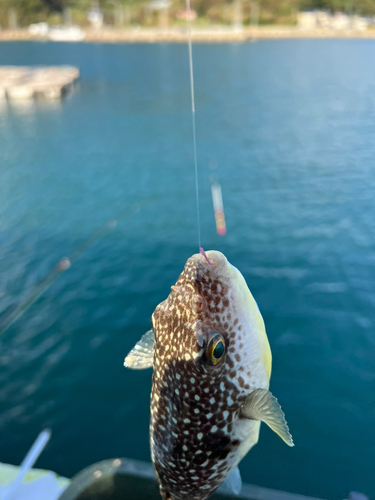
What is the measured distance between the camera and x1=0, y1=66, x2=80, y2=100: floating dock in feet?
121

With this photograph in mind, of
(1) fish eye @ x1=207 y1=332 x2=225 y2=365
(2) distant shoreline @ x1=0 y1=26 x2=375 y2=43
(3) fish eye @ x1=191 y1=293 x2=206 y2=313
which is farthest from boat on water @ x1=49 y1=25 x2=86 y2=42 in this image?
(1) fish eye @ x1=207 y1=332 x2=225 y2=365

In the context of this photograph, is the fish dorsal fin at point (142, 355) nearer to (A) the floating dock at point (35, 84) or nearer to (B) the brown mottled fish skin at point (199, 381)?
(B) the brown mottled fish skin at point (199, 381)

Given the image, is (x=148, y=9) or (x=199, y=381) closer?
(x=199, y=381)

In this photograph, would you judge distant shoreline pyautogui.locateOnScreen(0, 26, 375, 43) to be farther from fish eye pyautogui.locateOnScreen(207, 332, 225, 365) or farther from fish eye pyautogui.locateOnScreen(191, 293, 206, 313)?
fish eye pyautogui.locateOnScreen(207, 332, 225, 365)

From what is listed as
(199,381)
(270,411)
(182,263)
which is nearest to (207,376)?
(199,381)

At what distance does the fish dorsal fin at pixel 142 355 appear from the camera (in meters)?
2.31

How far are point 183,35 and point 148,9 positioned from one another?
17.7 metres

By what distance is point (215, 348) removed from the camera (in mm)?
1902

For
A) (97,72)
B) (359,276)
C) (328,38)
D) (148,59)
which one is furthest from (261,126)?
(328,38)

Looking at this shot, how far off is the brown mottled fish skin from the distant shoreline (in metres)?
101

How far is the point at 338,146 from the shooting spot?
1994cm

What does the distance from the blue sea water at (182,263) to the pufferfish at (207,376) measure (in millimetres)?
4764

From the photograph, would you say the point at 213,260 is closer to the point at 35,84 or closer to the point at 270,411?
the point at 270,411

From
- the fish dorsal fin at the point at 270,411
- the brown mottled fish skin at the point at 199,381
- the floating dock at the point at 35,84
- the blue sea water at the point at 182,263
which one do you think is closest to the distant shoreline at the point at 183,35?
the floating dock at the point at 35,84
